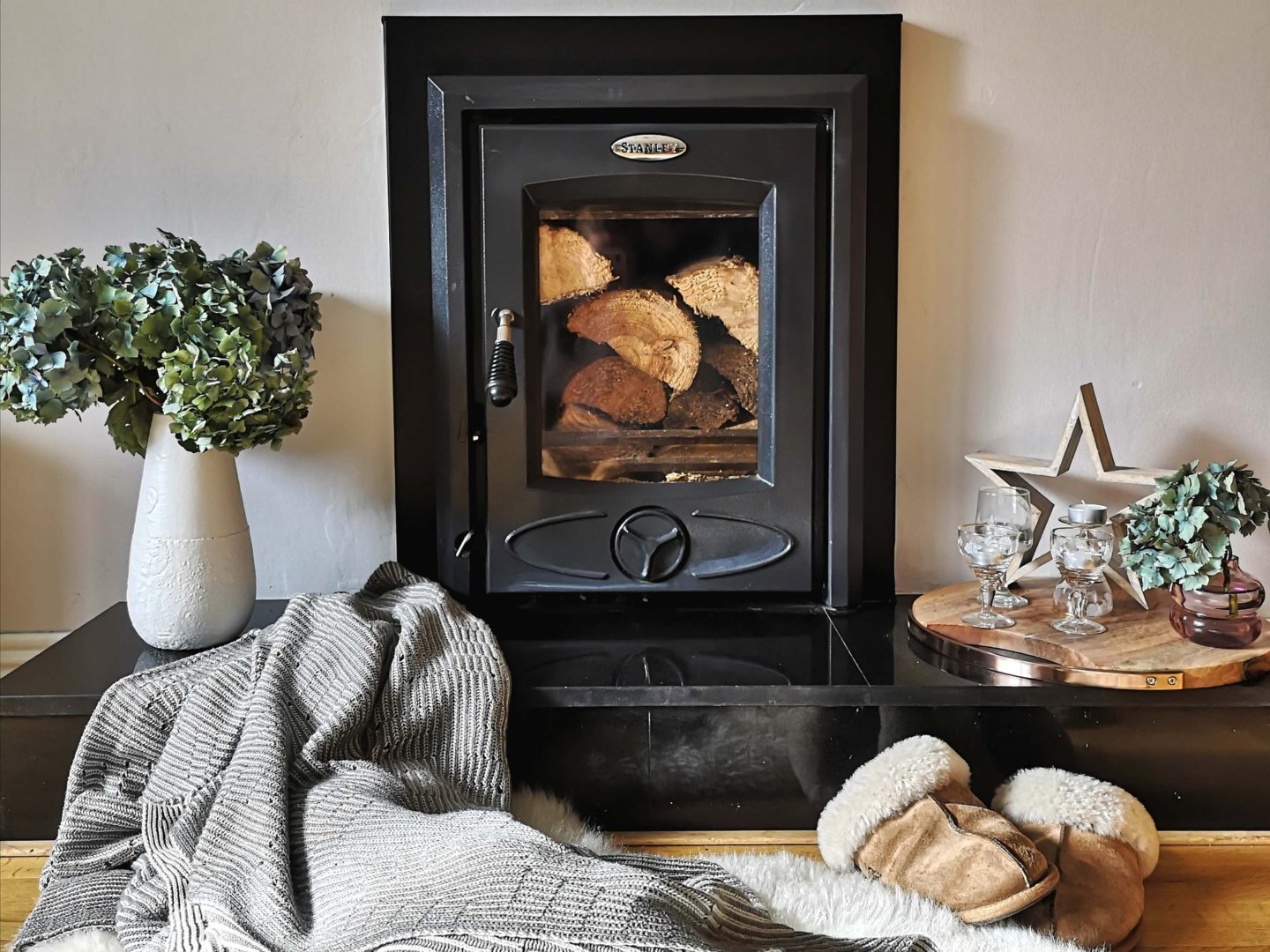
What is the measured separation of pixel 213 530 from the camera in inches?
62.9

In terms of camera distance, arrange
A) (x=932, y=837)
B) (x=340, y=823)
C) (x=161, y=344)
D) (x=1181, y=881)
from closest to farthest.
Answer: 1. (x=340, y=823)
2. (x=932, y=837)
3. (x=1181, y=881)
4. (x=161, y=344)

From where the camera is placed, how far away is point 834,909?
4.17 ft

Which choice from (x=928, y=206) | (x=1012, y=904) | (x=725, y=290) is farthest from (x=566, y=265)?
(x=1012, y=904)

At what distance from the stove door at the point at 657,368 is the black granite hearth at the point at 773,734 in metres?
0.29

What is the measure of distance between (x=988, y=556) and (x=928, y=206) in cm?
60

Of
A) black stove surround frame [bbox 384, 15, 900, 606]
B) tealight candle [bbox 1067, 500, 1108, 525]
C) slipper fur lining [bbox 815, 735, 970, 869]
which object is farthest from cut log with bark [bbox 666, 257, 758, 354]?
slipper fur lining [bbox 815, 735, 970, 869]

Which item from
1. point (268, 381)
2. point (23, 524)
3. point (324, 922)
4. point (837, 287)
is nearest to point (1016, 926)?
A: point (324, 922)

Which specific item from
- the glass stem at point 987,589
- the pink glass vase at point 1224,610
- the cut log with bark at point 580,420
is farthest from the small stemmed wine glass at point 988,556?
the cut log with bark at point 580,420

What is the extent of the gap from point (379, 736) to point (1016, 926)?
78cm

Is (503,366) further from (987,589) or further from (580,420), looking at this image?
(987,589)

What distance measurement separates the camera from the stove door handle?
5.51ft

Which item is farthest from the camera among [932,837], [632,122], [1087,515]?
[632,122]

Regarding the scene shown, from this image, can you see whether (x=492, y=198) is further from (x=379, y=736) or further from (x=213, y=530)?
(x=379, y=736)

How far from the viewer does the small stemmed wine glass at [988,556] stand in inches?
61.5
